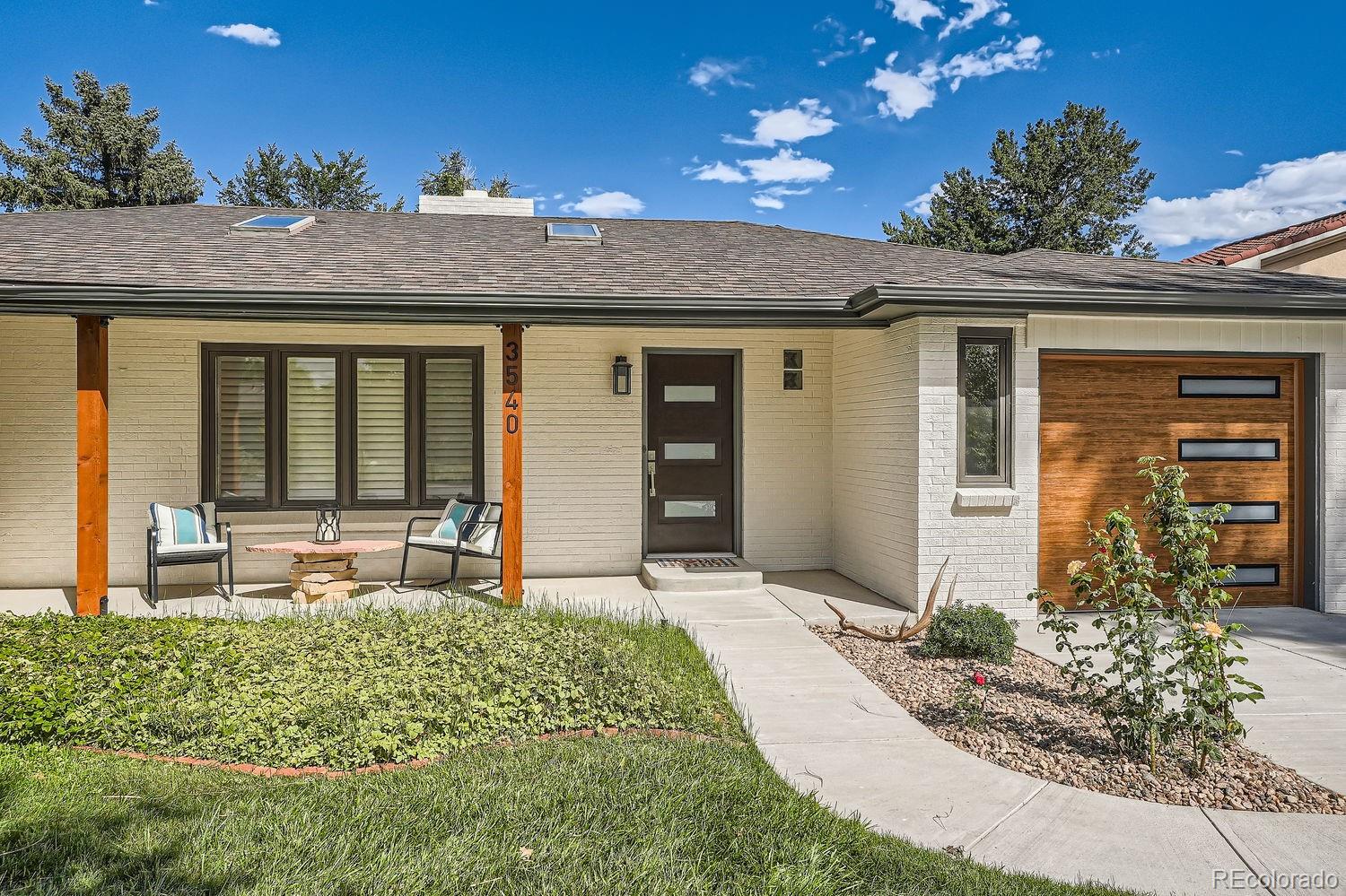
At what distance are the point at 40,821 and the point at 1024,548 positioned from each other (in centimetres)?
661

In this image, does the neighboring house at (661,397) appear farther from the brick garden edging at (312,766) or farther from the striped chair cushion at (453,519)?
the brick garden edging at (312,766)

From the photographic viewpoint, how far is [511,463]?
6664 millimetres

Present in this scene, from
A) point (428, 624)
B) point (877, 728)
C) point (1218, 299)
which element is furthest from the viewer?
point (1218, 299)

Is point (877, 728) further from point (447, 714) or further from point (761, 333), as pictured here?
point (761, 333)

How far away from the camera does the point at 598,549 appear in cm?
831

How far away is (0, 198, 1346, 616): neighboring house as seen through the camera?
6.52 metres

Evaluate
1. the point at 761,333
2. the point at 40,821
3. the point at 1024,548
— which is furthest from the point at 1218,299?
the point at 40,821

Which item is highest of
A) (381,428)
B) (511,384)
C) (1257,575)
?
(511,384)

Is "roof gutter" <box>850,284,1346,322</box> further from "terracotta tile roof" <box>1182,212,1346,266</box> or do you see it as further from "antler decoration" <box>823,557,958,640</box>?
"terracotta tile roof" <box>1182,212,1346,266</box>

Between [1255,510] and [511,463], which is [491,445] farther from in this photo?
[1255,510]

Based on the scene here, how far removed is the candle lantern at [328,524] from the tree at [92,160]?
2449cm

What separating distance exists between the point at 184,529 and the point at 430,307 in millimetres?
3217

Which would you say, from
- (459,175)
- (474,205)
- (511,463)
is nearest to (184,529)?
(511,463)

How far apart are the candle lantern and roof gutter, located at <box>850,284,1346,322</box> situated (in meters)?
5.43
